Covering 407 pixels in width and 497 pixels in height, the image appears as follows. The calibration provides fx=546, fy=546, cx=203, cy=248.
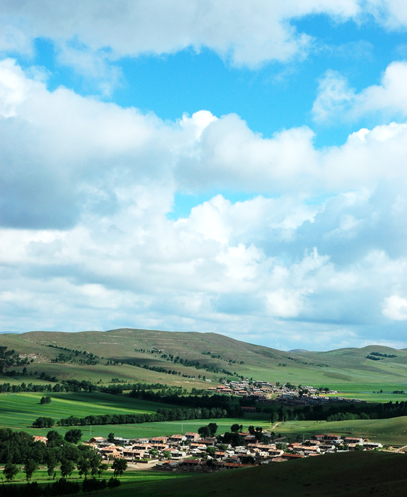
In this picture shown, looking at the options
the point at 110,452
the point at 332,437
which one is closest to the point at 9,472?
the point at 110,452

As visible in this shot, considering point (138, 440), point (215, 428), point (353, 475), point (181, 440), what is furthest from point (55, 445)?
point (353, 475)

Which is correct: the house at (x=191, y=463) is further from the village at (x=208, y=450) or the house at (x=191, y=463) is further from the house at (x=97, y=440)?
the house at (x=97, y=440)

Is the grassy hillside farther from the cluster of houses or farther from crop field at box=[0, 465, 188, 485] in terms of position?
the cluster of houses

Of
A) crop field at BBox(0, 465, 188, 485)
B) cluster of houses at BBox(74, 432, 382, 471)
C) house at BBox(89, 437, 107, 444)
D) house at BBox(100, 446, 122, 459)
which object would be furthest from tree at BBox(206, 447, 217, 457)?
house at BBox(89, 437, 107, 444)

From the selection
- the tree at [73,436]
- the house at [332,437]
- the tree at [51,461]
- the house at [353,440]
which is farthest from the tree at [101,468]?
the house at [353,440]

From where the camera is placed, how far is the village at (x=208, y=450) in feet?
457

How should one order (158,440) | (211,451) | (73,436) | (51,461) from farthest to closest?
(158,440) < (73,436) < (211,451) < (51,461)

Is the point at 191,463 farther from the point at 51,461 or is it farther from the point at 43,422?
the point at 43,422

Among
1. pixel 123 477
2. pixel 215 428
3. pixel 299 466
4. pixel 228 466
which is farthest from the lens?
pixel 215 428

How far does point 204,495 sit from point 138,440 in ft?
304

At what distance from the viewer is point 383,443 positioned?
535 ft

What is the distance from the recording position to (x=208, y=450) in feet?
502

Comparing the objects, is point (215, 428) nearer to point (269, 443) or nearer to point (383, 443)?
point (269, 443)

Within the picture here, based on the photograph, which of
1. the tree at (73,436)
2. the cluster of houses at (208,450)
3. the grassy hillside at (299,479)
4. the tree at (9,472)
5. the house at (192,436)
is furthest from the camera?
the house at (192,436)
